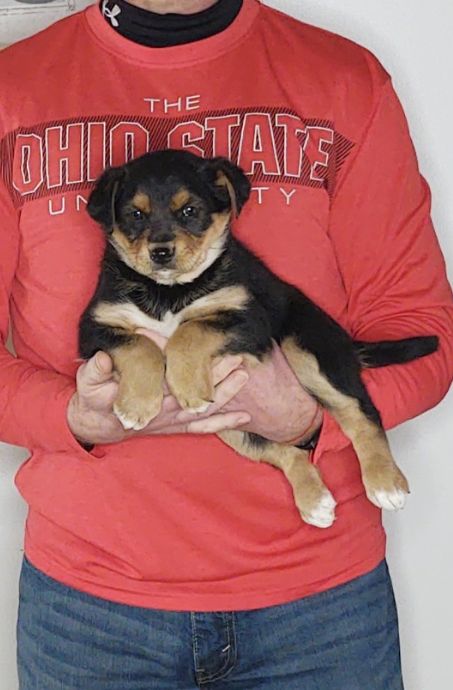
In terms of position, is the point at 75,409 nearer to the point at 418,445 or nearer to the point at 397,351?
the point at 397,351

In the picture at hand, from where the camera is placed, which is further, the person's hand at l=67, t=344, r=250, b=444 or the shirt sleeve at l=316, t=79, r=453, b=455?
the shirt sleeve at l=316, t=79, r=453, b=455

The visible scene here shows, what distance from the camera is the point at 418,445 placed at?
77.1 inches

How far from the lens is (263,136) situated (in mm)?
1489

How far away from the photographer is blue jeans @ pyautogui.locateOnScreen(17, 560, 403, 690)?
4.50 ft

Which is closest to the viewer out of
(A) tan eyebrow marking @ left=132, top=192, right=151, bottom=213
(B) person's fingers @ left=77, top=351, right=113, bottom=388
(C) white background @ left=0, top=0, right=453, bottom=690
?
(B) person's fingers @ left=77, top=351, right=113, bottom=388

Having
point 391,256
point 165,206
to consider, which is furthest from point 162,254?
point 391,256

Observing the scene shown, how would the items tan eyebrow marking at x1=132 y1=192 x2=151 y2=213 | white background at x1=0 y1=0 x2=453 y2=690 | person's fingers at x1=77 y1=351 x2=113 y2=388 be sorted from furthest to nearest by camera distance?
1. white background at x1=0 y1=0 x2=453 y2=690
2. tan eyebrow marking at x1=132 y1=192 x2=151 y2=213
3. person's fingers at x1=77 y1=351 x2=113 y2=388

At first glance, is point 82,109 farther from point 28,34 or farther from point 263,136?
point 28,34

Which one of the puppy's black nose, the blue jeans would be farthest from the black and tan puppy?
the blue jeans

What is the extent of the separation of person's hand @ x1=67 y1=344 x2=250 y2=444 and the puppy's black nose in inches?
5.6

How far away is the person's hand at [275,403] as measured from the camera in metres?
1.40

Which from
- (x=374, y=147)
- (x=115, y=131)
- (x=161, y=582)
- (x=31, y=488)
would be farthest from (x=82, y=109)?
(x=161, y=582)

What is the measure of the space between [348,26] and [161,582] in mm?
1003

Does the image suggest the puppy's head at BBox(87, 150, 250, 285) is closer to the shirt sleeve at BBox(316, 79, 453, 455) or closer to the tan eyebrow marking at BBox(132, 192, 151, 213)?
the tan eyebrow marking at BBox(132, 192, 151, 213)
